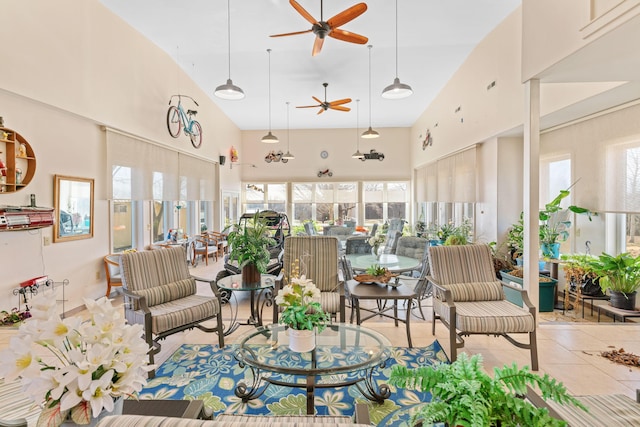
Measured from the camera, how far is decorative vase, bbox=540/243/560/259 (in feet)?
15.1

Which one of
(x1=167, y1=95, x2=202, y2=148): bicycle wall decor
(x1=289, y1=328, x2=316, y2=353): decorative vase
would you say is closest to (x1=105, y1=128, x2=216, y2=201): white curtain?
(x1=167, y1=95, x2=202, y2=148): bicycle wall decor

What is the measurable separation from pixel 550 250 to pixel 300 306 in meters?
4.12

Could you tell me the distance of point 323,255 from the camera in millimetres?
3793

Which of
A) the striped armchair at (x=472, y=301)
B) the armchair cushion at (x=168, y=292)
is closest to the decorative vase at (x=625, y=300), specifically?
the striped armchair at (x=472, y=301)

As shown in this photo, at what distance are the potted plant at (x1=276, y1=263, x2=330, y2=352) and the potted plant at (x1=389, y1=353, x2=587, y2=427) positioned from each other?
1110 millimetres

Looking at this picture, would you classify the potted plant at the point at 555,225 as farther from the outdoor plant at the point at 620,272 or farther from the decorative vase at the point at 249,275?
the decorative vase at the point at 249,275

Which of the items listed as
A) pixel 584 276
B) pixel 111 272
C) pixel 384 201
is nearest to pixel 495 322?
pixel 584 276

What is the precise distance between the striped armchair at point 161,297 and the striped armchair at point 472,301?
215 cm

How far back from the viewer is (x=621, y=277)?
12.6 feet

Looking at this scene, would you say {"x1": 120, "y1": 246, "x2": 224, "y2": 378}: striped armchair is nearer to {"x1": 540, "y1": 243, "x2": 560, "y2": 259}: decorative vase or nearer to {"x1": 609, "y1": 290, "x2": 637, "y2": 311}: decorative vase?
{"x1": 540, "y1": 243, "x2": 560, "y2": 259}: decorative vase

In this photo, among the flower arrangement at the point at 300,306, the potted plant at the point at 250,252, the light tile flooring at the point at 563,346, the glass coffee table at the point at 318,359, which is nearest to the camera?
the glass coffee table at the point at 318,359

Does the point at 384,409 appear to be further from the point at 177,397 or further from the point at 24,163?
the point at 24,163

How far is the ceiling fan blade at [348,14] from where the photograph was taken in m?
3.24

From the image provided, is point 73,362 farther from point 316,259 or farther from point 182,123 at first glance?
point 182,123
